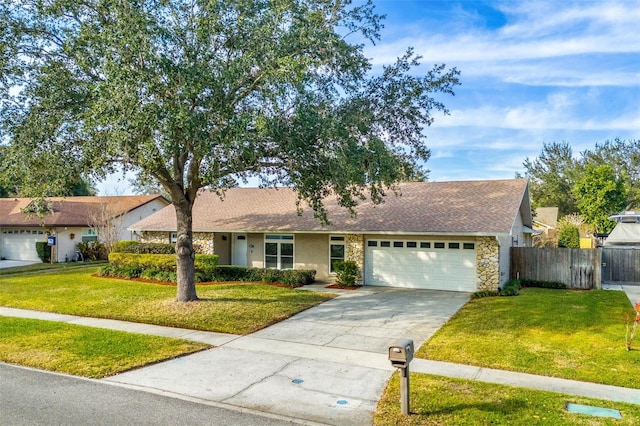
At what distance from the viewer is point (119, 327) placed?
11.2m

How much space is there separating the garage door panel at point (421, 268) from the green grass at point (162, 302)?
11.1 ft

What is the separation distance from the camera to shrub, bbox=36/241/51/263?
2688cm

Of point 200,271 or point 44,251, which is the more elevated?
point 44,251

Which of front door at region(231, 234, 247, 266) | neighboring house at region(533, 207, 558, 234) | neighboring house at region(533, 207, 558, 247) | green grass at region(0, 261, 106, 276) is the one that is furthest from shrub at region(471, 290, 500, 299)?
neighboring house at region(533, 207, 558, 234)

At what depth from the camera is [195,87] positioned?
933 centimetres

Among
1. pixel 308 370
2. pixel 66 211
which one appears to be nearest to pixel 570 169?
pixel 66 211

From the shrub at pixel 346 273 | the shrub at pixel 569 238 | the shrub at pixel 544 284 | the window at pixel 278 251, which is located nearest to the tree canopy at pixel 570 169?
the shrub at pixel 569 238

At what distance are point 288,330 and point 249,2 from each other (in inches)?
313

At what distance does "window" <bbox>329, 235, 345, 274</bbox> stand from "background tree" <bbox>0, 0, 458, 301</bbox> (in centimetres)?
686

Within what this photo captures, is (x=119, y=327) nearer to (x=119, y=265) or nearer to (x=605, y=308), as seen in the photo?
(x=119, y=265)

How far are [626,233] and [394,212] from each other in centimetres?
1345

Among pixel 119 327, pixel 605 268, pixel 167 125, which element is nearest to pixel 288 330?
pixel 119 327

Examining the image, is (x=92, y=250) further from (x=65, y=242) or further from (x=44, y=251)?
(x=44, y=251)

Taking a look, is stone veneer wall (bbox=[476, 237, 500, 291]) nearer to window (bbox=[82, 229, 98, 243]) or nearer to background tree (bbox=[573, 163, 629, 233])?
background tree (bbox=[573, 163, 629, 233])
